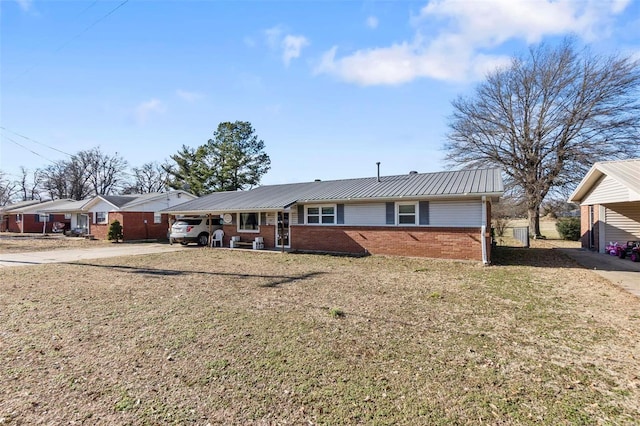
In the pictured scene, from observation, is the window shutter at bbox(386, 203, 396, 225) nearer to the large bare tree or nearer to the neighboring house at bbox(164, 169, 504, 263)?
the neighboring house at bbox(164, 169, 504, 263)

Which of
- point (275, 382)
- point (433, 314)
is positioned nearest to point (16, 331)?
point (275, 382)

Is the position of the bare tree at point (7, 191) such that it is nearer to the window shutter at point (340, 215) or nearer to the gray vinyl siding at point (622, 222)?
the window shutter at point (340, 215)

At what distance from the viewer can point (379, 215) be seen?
14.3 m

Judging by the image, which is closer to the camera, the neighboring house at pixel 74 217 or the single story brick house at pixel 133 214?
the single story brick house at pixel 133 214

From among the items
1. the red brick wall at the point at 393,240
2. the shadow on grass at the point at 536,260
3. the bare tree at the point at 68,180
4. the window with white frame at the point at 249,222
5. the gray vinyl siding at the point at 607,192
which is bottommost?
the shadow on grass at the point at 536,260

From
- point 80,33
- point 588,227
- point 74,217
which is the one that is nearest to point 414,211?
point 588,227

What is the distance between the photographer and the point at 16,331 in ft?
17.0

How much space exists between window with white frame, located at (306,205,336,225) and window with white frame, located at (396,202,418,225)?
3.21 metres

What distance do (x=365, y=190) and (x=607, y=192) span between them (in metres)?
9.38

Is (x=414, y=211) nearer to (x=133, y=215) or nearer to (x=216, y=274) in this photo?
(x=216, y=274)

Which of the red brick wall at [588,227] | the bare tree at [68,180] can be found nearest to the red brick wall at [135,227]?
the red brick wall at [588,227]

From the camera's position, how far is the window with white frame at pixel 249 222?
18.3m

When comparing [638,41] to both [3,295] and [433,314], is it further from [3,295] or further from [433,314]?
[3,295]

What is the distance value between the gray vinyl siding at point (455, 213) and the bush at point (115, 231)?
22778 mm
